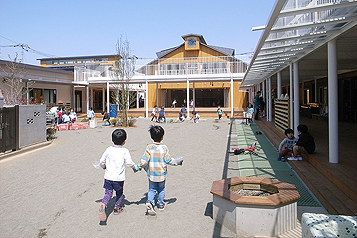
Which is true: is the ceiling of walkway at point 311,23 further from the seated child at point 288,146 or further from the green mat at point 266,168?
the green mat at point 266,168

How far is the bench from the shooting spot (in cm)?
271

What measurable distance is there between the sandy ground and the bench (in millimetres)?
1125

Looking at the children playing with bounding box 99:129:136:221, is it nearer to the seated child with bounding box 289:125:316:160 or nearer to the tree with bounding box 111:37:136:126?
the seated child with bounding box 289:125:316:160

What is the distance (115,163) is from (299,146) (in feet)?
14.9

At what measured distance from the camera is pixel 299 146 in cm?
715

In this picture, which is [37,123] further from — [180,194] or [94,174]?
[180,194]

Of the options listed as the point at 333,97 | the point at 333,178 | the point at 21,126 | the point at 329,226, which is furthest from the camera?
the point at 21,126

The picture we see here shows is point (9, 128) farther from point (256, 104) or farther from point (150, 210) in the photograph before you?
point (256, 104)

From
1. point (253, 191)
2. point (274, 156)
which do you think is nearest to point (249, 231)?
point (253, 191)

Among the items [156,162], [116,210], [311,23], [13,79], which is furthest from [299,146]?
[13,79]

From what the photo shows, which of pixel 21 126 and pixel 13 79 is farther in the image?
pixel 13 79

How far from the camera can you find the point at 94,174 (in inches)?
277

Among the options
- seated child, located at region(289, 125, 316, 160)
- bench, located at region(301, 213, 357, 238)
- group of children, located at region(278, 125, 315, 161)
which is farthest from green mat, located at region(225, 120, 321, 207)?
bench, located at region(301, 213, 357, 238)

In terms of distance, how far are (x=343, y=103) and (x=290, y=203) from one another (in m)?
14.1
